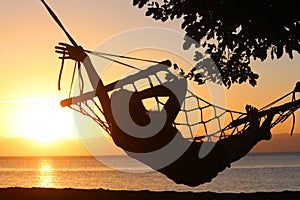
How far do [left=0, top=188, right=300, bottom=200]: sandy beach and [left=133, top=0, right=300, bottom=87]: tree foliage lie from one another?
230 cm

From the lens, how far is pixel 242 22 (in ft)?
31.7

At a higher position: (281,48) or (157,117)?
(281,48)

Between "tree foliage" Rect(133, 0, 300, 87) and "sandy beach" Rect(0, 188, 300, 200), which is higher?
"tree foliage" Rect(133, 0, 300, 87)

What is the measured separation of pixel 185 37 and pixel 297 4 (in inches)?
97.3

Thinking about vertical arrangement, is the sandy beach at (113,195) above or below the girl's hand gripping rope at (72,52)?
below

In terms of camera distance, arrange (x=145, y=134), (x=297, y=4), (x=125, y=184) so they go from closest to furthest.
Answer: (x=297, y=4) → (x=145, y=134) → (x=125, y=184)

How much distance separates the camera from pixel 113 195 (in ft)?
37.0

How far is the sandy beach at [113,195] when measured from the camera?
1130 centimetres

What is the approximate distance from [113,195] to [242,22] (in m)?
3.53

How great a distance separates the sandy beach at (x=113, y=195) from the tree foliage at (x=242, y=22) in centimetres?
230

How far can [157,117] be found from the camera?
33.8 ft

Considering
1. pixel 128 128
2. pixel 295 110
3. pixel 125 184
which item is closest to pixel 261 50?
pixel 295 110

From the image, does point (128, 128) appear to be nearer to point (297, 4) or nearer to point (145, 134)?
point (145, 134)

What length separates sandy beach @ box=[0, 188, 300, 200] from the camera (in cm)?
1130
